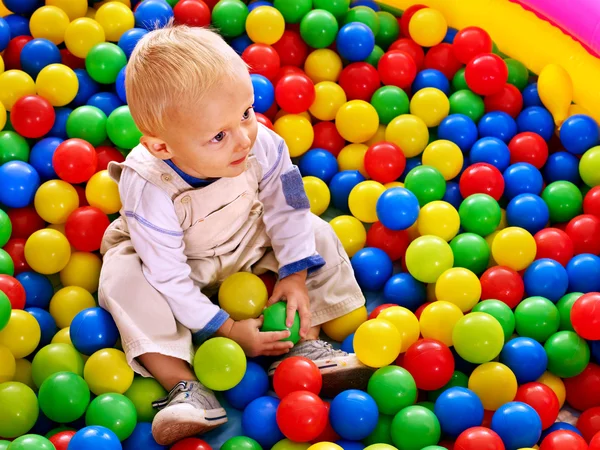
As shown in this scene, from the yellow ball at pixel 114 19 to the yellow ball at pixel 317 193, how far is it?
0.59 metres

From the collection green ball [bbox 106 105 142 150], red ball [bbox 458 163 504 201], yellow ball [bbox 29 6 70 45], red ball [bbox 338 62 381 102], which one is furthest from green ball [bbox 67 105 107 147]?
red ball [bbox 458 163 504 201]

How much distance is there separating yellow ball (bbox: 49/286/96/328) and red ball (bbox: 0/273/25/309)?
0.21 ft

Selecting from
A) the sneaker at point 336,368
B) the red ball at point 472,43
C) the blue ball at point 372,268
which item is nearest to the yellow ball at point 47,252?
the sneaker at point 336,368

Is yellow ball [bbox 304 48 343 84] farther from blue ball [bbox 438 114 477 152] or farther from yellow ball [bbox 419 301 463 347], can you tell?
yellow ball [bbox 419 301 463 347]

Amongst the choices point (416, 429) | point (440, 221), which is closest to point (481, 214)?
point (440, 221)

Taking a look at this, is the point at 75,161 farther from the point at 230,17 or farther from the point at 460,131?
the point at 460,131

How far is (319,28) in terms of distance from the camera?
6.55 ft

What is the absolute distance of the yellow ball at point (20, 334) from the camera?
4.91 feet

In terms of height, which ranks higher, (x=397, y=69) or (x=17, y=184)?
(x=397, y=69)

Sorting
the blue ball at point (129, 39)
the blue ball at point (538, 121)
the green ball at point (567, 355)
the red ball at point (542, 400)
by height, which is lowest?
the blue ball at point (129, 39)

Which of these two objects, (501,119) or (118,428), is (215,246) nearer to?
(118,428)

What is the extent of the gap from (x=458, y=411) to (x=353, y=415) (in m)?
0.17

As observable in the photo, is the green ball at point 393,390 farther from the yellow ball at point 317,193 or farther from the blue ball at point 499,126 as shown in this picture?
the blue ball at point 499,126

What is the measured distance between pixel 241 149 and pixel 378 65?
0.74 metres
